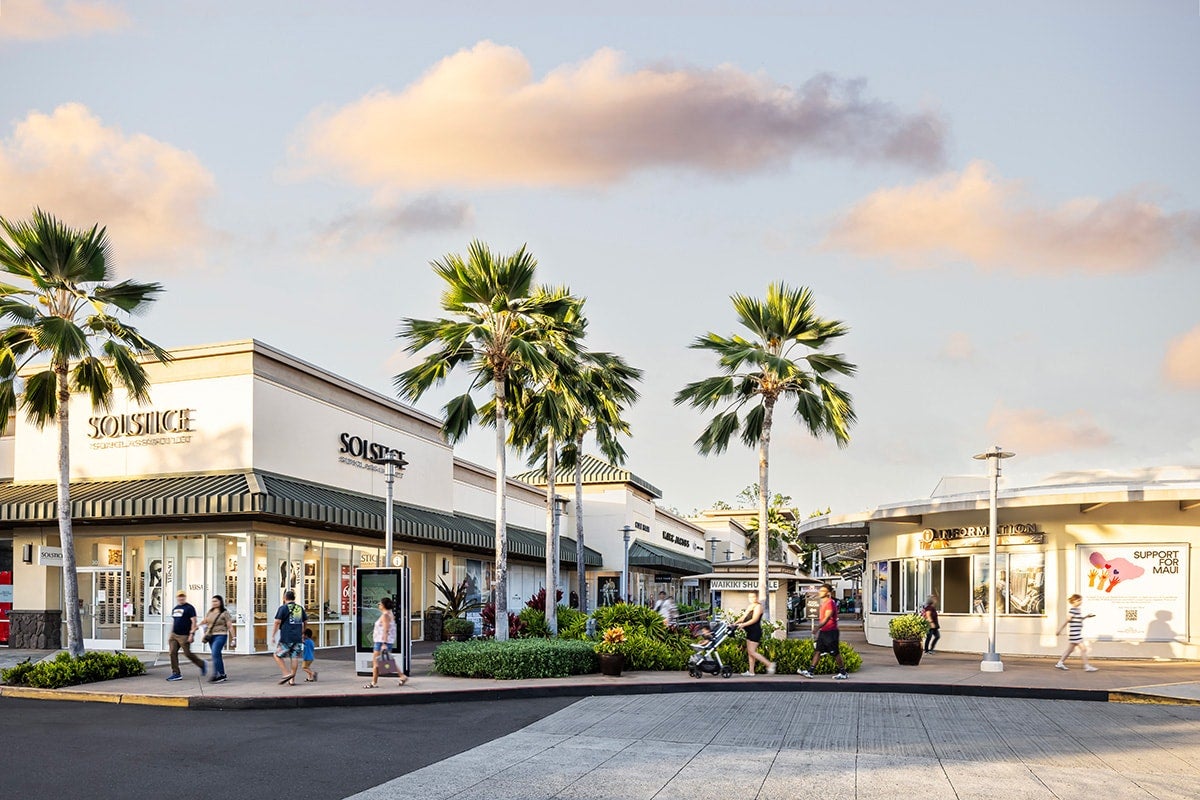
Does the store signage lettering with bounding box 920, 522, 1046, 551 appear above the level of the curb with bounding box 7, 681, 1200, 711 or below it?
above

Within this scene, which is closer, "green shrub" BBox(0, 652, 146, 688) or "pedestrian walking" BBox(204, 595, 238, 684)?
"green shrub" BBox(0, 652, 146, 688)

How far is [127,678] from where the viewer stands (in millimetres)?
21188

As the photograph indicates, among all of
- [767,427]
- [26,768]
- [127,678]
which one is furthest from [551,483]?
[26,768]

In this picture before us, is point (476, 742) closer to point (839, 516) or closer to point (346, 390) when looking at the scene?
point (346, 390)

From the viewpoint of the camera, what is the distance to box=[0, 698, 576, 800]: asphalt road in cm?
1086

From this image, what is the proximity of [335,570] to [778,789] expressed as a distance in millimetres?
22796

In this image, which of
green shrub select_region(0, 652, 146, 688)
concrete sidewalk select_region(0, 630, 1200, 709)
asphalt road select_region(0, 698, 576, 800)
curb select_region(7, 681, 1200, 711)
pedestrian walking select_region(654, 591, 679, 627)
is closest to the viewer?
asphalt road select_region(0, 698, 576, 800)

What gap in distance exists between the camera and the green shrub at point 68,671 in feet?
65.5

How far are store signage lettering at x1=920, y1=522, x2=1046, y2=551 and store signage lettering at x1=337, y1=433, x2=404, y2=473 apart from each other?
14.7 meters

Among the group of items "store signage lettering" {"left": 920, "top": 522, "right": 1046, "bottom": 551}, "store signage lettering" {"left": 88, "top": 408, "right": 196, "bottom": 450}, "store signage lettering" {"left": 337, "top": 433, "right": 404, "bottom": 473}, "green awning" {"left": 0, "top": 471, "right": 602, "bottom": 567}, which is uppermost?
"store signage lettering" {"left": 88, "top": 408, "right": 196, "bottom": 450}

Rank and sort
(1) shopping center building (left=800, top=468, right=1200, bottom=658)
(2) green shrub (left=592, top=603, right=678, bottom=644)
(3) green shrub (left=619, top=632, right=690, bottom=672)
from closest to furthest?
(3) green shrub (left=619, top=632, right=690, bottom=672) → (2) green shrub (left=592, top=603, right=678, bottom=644) → (1) shopping center building (left=800, top=468, right=1200, bottom=658)

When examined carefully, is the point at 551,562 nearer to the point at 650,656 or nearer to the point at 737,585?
the point at 737,585

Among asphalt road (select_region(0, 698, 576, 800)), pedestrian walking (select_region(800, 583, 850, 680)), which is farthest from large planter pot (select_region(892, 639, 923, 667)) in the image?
asphalt road (select_region(0, 698, 576, 800))

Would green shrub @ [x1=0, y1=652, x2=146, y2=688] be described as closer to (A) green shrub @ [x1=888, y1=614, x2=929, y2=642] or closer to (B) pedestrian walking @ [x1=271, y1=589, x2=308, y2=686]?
(B) pedestrian walking @ [x1=271, y1=589, x2=308, y2=686]
